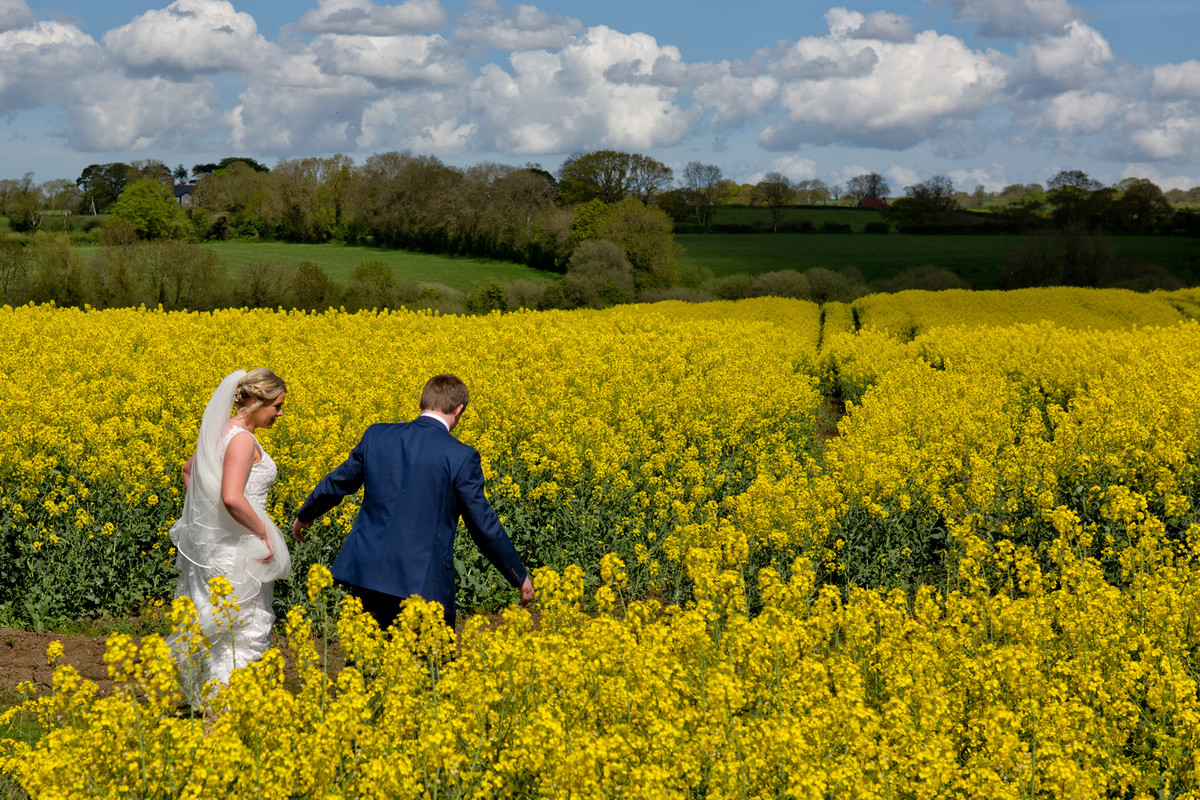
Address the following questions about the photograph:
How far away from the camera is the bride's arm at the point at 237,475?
5.44 m

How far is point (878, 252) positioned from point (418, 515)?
71582 mm

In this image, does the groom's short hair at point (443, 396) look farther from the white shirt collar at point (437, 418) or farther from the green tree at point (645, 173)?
the green tree at point (645, 173)

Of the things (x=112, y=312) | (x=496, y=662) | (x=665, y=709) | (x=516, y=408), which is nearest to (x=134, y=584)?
(x=516, y=408)

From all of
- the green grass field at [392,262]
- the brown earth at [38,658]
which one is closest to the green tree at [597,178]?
the green grass field at [392,262]

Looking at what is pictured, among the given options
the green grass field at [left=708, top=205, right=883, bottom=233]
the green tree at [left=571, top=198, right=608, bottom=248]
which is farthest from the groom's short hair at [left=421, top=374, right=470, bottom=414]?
the green grass field at [left=708, top=205, right=883, bottom=233]

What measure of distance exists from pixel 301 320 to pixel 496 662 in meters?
17.8

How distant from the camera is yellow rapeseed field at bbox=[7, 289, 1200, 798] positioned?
383cm

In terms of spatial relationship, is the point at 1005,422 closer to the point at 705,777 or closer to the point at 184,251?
the point at 705,777

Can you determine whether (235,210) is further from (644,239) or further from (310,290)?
(310,290)

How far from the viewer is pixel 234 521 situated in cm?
570

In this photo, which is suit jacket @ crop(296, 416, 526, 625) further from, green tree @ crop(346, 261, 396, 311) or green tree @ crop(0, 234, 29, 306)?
green tree @ crop(0, 234, 29, 306)

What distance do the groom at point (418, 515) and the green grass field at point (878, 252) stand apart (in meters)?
56.9

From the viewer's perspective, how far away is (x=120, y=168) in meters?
90.7

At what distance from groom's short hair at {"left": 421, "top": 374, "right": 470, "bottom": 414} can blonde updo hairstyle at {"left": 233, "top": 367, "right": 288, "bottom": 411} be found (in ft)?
3.09
